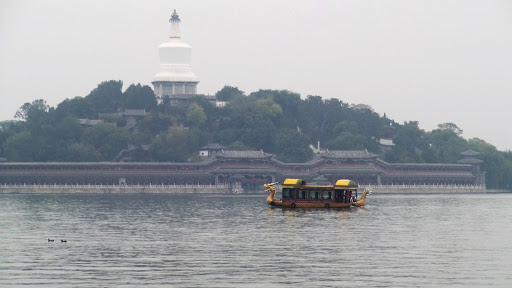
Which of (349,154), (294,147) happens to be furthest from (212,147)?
(349,154)

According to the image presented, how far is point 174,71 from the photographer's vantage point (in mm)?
190875

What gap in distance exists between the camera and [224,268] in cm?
4438

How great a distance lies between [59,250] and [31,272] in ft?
25.3

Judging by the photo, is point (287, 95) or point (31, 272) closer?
point (31, 272)

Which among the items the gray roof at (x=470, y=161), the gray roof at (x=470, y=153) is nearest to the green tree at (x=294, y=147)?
the gray roof at (x=470, y=161)

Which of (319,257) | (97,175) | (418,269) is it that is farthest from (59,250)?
(97,175)

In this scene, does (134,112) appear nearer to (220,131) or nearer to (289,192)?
(220,131)

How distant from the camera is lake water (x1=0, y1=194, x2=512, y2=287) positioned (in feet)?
137

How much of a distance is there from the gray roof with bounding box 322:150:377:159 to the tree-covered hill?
A: 445cm

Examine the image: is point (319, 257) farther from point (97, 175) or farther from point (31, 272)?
point (97, 175)

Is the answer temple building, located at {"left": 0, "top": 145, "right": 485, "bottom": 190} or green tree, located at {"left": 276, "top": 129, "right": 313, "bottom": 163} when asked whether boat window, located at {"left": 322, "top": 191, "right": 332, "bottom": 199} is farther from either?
green tree, located at {"left": 276, "top": 129, "right": 313, "bottom": 163}

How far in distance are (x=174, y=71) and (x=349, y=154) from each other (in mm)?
42006

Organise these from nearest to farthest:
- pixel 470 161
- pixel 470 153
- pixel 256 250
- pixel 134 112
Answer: pixel 256 250, pixel 470 161, pixel 470 153, pixel 134 112

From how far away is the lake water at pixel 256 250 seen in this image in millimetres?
41625
